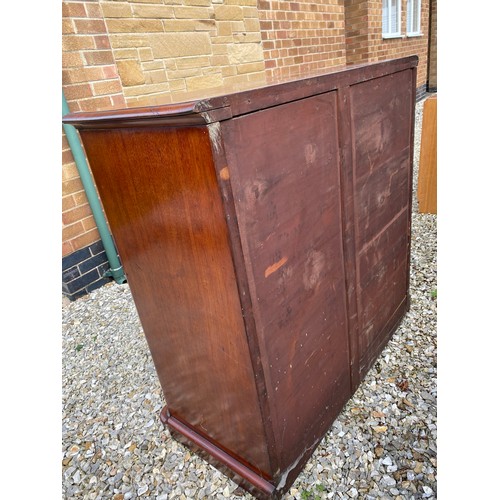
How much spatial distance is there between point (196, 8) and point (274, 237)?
3121 millimetres

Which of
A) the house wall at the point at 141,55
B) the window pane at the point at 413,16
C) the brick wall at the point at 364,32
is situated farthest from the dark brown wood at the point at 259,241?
the window pane at the point at 413,16

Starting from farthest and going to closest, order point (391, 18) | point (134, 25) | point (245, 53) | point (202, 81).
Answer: point (391, 18) → point (245, 53) → point (202, 81) → point (134, 25)

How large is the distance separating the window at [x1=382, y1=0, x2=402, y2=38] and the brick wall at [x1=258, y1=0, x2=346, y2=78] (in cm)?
187

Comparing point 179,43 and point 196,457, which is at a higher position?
point 179,43

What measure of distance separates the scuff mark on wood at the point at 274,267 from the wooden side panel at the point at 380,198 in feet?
1.64

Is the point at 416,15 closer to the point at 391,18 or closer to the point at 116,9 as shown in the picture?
the point at 391,18

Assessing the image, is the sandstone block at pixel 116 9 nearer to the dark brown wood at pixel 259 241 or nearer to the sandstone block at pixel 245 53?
the sandstone block at pixel 245 53

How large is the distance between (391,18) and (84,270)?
25.4ft

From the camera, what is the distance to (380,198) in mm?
1764

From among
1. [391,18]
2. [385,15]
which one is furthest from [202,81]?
[391,18]

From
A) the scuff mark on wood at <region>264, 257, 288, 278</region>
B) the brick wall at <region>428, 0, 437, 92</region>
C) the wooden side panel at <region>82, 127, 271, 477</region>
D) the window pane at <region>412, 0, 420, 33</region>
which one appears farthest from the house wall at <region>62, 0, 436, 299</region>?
the brick wall at <region>428, 0, 437, 92</region>

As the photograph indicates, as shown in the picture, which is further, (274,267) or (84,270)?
(84,270)

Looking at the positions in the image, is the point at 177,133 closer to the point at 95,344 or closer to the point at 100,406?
the point at 100,406

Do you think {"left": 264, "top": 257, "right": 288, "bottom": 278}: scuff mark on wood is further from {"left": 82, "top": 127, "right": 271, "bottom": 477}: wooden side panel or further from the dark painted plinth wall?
the dark painted plinth wall
